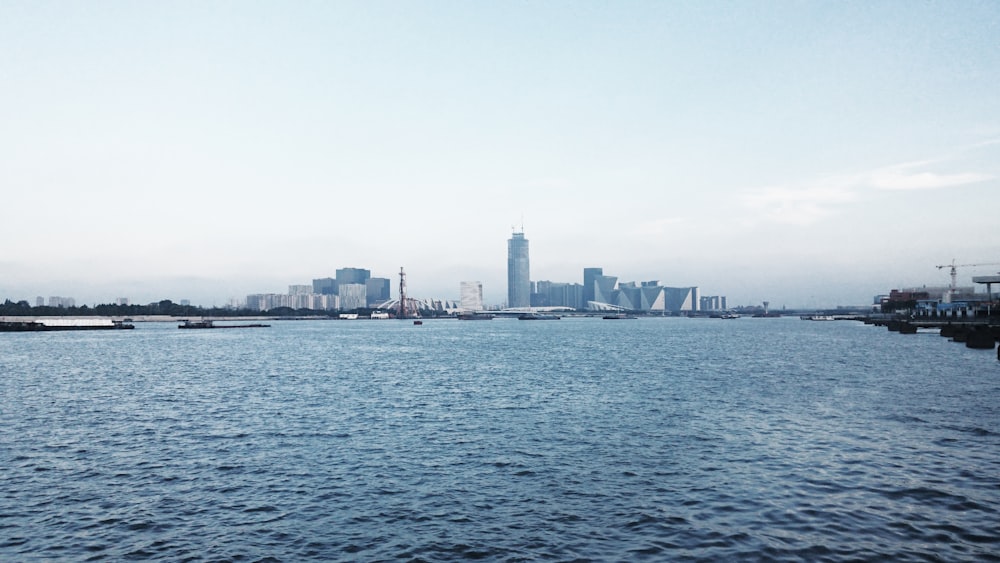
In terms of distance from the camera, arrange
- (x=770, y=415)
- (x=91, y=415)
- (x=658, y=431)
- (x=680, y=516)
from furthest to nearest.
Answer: (x=91, y=415), (x=770, y=415), (x=658, y=431), (x=680, y=516)

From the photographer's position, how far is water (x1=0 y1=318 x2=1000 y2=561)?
18.1 m

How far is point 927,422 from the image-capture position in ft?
118

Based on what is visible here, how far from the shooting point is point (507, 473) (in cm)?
2595

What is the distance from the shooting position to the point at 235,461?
93.9 ft

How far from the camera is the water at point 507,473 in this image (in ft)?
59.3

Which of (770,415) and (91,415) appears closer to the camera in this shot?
(770,415)

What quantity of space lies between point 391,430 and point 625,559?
70.6ft

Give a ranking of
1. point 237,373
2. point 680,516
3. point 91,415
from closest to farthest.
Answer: point 680,516 → point 91,415 → point 237,373

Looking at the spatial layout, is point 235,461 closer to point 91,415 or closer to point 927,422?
point 91,415

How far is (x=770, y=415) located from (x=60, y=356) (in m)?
106

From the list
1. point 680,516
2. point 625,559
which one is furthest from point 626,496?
point 625,559

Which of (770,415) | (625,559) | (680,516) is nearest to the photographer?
(625,559)

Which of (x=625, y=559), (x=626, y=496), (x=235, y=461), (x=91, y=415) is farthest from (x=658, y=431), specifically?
(x=91, y=415)

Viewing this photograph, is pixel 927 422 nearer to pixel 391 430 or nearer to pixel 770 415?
pixel 770 415
